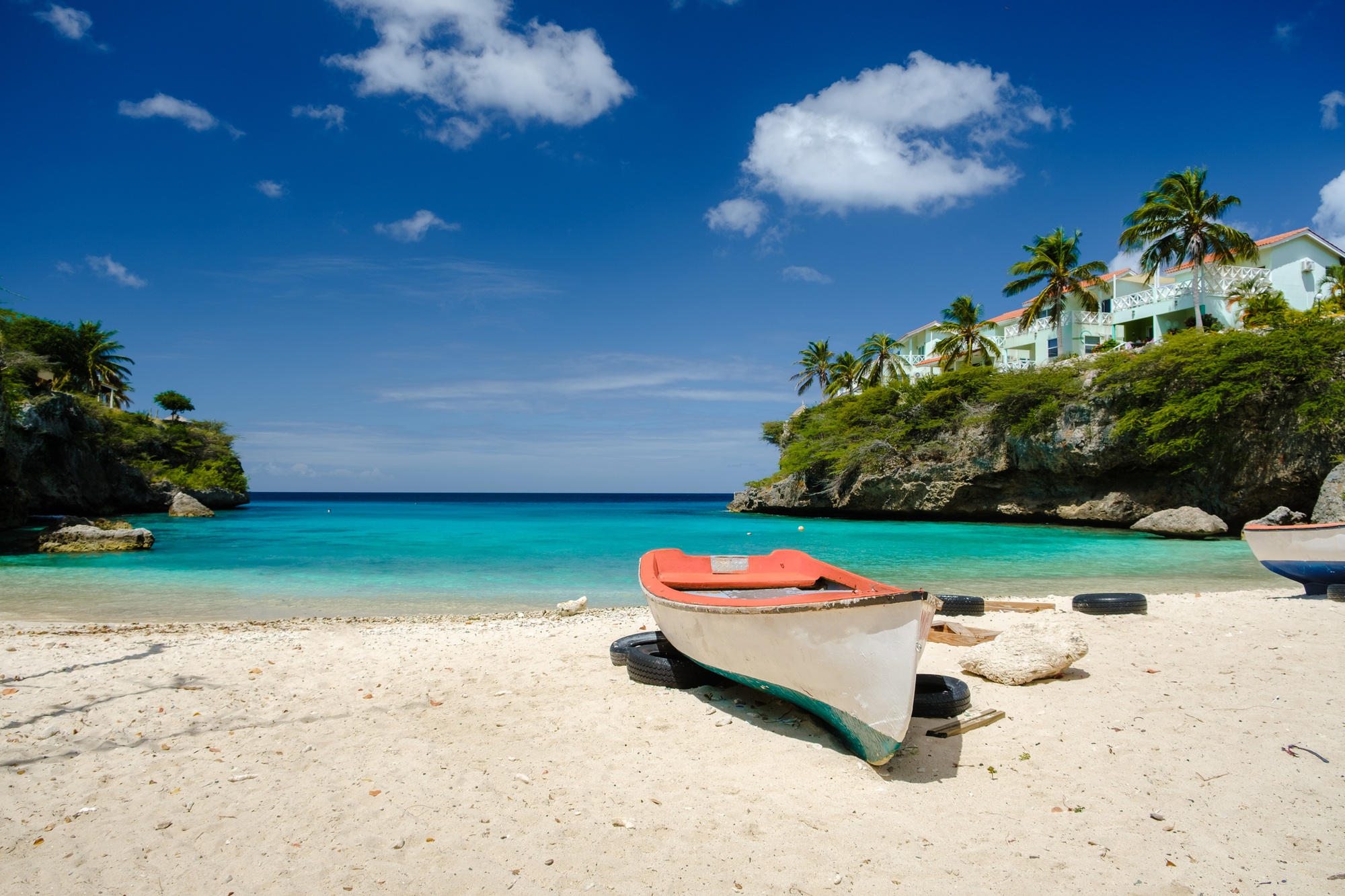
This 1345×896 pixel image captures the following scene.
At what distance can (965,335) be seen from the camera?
136ft

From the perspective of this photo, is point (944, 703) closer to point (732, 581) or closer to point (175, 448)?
point (732, 581)

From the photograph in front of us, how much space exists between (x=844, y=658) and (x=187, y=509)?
54.1 m

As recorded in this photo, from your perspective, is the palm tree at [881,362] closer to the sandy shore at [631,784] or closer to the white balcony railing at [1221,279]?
the white balcony railing at [1221,279]

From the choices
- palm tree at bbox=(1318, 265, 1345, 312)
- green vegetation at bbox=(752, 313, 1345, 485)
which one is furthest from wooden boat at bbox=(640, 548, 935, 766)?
palm tree at bbox=(1318, 265, 1345, 312)

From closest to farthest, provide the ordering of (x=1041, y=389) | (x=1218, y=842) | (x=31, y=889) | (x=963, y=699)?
(x=31, y=889) → (x=1218, y=842) → (x=963, y=699) → (x=1041, y=389)

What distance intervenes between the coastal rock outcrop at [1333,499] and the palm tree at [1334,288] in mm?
12854

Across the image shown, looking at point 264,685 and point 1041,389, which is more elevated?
point 1041,389

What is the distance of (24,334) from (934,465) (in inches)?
2314

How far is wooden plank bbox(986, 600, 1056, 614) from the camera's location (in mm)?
9805

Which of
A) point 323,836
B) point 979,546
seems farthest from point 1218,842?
point 979,546

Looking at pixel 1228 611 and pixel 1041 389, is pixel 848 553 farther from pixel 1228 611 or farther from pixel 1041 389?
pixel 1041 389

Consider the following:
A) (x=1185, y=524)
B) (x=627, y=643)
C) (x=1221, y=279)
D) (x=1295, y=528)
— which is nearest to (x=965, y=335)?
(x=1221, y=279)

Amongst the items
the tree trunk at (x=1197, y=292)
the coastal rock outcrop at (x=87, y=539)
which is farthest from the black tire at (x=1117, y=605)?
the coastal rock outcrop at (x=87, y=539)

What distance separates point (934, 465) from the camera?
37.2 meters
